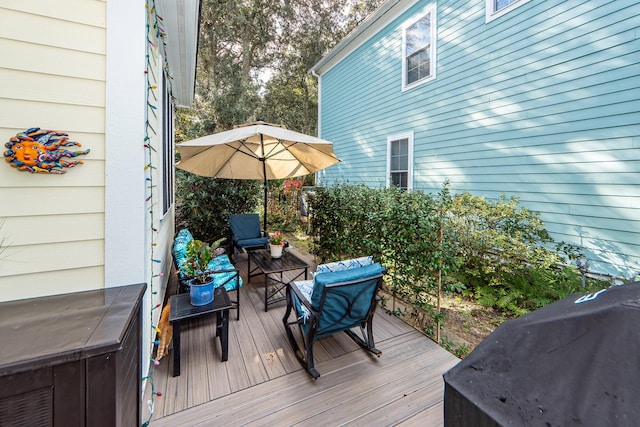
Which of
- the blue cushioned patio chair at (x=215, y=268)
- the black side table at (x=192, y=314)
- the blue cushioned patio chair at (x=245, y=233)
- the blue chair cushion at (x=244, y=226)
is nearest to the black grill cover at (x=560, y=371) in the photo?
the black side table at (x=192, y=314)

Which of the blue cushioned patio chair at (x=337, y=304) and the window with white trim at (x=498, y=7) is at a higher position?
the window with white trim at (x=498, y=7)

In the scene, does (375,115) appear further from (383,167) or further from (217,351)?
(217,351)

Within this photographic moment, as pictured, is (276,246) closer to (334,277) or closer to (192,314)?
(192,314)

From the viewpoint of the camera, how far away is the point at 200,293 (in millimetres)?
2506

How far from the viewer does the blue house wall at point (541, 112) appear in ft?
11.4

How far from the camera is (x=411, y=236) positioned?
3.08 meters

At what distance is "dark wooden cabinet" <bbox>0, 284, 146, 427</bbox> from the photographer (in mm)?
1021

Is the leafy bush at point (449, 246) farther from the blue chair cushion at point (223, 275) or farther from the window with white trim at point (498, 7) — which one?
the window with white trim at point (498, 7)

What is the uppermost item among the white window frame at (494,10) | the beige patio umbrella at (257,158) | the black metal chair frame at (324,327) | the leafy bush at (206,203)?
the white window frame at (494,10)

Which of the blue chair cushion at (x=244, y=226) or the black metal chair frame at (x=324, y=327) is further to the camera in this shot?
the blue chair cushion at (x=244, y=226)

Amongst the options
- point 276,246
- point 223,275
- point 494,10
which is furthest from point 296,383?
point 494,10

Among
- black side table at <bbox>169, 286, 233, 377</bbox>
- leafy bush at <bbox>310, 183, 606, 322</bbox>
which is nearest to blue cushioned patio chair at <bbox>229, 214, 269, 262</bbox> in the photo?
leafy bush at <bbox>310, 183, 606, 322</bbox>

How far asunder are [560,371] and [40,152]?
2.66 meters

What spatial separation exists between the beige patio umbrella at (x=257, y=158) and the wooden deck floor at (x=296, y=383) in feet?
8.18
